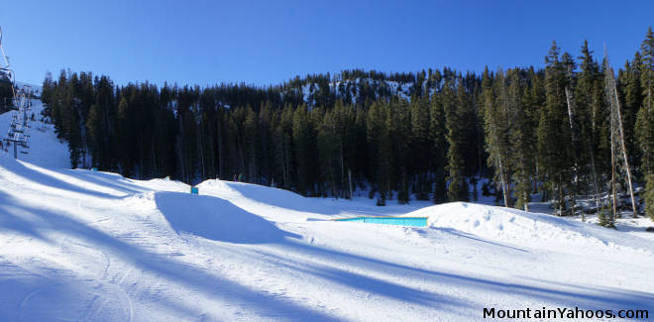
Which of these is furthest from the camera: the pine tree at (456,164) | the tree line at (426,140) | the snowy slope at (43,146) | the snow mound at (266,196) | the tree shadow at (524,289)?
the snowy slope at (43,146)

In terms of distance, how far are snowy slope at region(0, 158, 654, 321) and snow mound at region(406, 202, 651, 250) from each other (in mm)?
158

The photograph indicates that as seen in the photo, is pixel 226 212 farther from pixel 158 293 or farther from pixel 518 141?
pixel 518 141

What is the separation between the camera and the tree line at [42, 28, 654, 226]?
24.7 meters

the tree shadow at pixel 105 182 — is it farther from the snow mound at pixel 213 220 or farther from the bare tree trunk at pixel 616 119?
the bare tree trunk at pixel 616 119

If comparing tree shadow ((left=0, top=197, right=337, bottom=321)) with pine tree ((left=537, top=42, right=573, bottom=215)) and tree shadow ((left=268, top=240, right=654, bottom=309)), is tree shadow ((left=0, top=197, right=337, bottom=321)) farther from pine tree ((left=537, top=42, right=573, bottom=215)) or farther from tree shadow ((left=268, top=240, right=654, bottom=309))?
pine tree ((left=537, top=42, right=573, bottom=215))

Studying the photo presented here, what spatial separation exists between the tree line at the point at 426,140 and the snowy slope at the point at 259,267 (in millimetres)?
15008

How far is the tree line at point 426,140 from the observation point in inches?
974

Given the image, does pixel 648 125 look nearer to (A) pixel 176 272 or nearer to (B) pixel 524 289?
(B) pixel 524 289

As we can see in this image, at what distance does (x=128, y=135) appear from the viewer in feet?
162

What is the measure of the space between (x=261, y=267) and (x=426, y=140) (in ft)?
120

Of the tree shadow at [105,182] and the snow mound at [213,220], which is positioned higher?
the tree shadow at [105,182]

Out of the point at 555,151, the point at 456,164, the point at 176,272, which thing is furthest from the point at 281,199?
the point at 555,151

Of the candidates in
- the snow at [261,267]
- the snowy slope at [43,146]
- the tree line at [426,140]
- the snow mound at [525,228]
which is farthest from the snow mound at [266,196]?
the snowy slope at [43,146]

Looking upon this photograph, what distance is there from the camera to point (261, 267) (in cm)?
648
